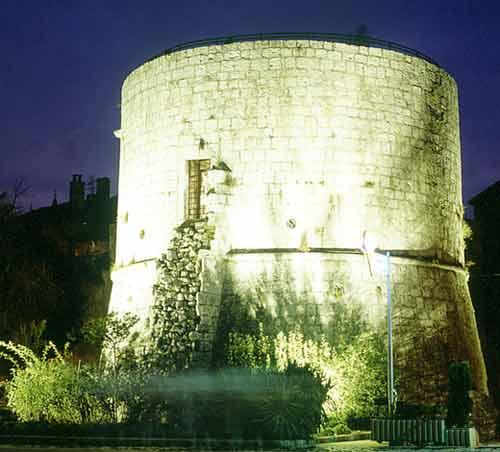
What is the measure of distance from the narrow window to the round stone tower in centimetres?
4

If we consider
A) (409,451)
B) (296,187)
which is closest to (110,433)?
(409,451)

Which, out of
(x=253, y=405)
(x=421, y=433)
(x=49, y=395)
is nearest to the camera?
(x=253, y=405)

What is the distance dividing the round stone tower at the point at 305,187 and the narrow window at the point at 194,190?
1.6 inches

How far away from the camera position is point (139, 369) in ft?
76.0

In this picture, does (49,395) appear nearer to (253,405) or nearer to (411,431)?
(253,405)

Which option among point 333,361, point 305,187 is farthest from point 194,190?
point 333,361

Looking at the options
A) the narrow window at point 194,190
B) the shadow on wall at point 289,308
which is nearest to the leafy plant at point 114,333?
the shadow on wall at point 289,308

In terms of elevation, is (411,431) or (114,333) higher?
(114,333)

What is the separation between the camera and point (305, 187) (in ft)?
78.8

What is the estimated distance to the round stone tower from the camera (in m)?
23.8

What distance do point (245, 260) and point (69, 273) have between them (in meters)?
19.8

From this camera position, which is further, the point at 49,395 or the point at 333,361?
the point at 333,361

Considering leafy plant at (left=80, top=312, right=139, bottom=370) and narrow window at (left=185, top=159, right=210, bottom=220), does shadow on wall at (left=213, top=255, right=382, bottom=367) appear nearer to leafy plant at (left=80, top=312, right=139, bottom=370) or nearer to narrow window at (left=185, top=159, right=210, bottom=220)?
narrow window at (left=185, top=159, right=210, bottom=220)

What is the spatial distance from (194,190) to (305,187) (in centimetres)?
314
